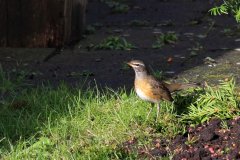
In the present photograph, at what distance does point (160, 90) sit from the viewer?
367cm

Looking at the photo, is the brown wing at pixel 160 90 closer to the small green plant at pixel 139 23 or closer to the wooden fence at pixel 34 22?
the wooden fence at pixel 34 22

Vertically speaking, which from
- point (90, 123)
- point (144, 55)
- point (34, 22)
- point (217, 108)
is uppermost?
point (34, 22)

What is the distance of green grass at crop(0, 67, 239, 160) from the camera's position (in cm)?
313

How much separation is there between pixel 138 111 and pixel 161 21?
17.8ft

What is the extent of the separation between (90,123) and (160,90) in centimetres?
74

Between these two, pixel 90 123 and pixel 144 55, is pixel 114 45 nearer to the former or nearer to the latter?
pixel 144 55

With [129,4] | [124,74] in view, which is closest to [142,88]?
[124,74]

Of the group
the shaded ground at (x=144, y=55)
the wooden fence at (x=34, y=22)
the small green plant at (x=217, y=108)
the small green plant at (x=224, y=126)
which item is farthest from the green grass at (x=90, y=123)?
the wooden fence at (x=34, y=22)

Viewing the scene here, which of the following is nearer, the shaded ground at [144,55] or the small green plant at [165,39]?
the shaded ground at [144,55]

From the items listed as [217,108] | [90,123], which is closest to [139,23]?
[90,123]

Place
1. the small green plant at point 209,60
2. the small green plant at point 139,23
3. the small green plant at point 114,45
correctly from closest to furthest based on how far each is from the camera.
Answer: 1. the small green plant at point 209,60
2. the small green plant at point 114,45
3. the small green plant at point 139,23

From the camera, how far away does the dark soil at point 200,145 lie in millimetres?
2939

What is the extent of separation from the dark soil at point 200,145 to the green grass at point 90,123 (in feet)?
0.20

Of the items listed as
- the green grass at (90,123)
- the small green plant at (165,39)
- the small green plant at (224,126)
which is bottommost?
the green grass at (90,123)
